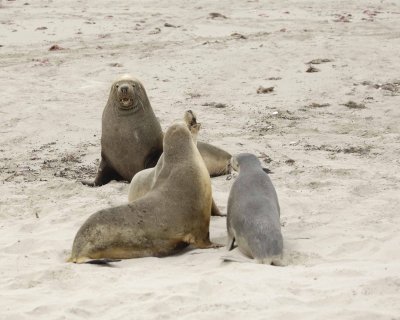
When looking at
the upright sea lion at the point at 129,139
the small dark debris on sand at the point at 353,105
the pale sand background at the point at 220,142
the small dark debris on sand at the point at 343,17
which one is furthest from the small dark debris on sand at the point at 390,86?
the small dark debris on sand at the point at 343,17

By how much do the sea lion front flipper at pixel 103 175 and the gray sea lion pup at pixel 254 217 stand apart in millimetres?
1798

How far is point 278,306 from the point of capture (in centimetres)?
339

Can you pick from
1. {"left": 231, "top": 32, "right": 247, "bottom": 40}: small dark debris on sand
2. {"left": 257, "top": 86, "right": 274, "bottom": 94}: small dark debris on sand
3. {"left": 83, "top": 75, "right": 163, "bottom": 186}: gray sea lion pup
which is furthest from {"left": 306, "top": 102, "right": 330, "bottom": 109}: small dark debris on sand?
{"left": 231, "top": 32, "right": 247, "bottom": 40}: small dark debris on sand

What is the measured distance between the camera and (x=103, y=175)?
22.0 feet

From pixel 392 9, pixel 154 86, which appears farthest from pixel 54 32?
pixel 392 9

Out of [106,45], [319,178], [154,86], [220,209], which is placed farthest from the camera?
[106,45]

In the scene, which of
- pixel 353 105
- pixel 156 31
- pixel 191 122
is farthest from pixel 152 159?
pixel 156 31

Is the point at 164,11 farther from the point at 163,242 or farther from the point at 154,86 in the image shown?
the point at 163,242

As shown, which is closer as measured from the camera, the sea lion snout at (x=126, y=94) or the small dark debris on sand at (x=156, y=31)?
the sea lion snout at (x=126, y=94)

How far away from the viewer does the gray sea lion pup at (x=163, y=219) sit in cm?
466

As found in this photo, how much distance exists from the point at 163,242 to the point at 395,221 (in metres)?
1.50

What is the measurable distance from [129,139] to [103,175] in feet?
1.25

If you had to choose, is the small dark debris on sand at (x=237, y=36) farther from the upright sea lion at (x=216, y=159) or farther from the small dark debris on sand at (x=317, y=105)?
the upright sea lion at (x=216, y=159)

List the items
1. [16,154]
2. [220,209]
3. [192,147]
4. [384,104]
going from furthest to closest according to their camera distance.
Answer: [384,104], [16,154], [220,209], [192,147]
